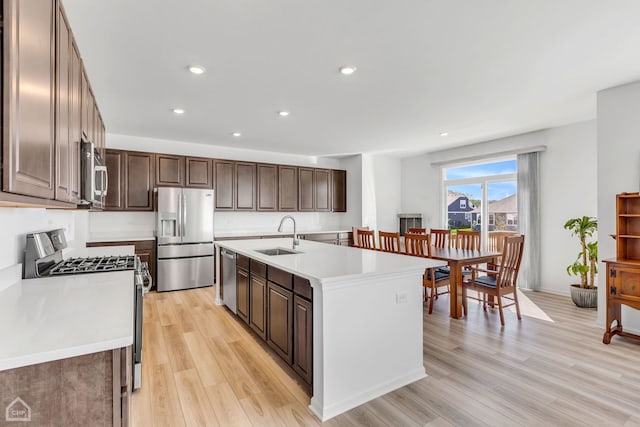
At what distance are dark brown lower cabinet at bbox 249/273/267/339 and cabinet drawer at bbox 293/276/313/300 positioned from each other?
1.96ft

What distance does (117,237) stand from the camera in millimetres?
4738

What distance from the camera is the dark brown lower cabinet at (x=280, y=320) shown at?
2.36 meters

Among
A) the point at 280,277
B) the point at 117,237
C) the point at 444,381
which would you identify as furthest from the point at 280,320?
the point at 117,237

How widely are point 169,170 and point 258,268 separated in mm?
3214

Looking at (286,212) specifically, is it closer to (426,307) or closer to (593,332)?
(426,307)

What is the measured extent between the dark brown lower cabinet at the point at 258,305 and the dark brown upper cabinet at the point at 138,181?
9.69ft

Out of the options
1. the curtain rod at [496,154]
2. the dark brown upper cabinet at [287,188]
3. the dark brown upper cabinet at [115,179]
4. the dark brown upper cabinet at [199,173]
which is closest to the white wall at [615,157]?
the curtain rod at [496,154]

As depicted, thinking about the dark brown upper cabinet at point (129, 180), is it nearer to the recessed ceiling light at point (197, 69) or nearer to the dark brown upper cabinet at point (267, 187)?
the dark brown upper cabinet at point (267, 187)

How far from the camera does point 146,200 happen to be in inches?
195

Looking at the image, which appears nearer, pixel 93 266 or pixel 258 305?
pixel 93 266

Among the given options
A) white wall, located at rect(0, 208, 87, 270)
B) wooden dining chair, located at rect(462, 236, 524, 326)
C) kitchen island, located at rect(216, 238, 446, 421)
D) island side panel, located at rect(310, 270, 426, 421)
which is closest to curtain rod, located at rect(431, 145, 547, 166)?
wooden dining chair, located at rect(462, 236, 524, 326)

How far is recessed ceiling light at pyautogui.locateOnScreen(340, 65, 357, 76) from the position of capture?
2.70 meters

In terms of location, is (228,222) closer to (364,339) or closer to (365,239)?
(365,239)

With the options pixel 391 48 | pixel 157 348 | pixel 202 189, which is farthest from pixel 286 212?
pixel 391 48
